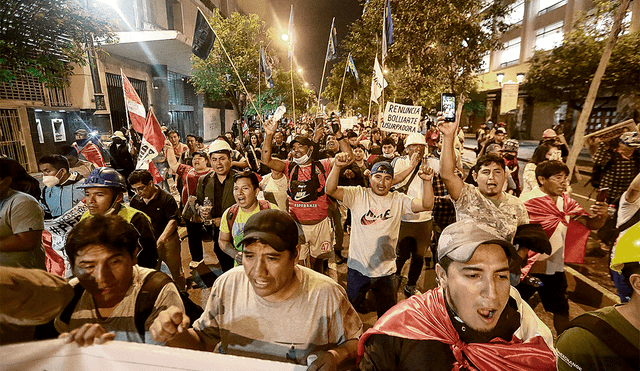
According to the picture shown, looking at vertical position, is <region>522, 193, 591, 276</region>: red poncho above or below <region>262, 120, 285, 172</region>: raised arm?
below

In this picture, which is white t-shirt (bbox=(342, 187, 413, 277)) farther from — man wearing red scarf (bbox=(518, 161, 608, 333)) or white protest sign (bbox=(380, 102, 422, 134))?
white protest sign (bbox=(380, 102, 422, 134))

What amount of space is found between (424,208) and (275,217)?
1.95 meters

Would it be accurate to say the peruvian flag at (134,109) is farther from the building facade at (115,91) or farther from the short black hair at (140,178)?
the short black hair at (140,178)

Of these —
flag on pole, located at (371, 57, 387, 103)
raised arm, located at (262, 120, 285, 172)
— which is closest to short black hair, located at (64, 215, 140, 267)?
raised arm, located at (262, 120, 285, 172)

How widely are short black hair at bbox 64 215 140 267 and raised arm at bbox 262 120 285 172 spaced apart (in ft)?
8.88

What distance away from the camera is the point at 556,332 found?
3.30 meters

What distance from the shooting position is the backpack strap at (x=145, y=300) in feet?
5.78

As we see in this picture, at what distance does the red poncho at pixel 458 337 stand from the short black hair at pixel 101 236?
4.48 feet

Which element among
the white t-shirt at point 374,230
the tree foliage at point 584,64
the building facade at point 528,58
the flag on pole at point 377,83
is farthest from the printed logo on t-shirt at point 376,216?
the building facade at point 528,58

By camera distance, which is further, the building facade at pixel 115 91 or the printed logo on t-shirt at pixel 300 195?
the building facade at pixel 115 91

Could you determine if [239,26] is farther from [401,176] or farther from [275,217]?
[275,217]

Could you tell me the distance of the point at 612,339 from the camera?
135cm

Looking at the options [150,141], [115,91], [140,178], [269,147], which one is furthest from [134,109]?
[115,91]

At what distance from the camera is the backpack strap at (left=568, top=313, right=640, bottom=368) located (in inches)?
51.8
